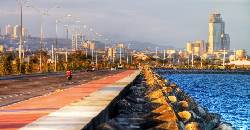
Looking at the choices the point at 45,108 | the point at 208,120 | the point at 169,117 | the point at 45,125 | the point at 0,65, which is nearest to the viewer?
the point at 45,125

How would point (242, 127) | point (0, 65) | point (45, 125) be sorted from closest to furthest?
point (45, 125) < point (242, 127) < point (0, 65)

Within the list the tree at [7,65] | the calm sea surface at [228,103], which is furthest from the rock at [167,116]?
the tree at [7,65]

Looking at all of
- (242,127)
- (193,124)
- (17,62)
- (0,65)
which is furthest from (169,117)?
(17,62)

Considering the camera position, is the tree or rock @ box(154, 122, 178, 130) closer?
rock @ box(154, 122, 178, 130)

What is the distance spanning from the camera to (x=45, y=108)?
2495cm

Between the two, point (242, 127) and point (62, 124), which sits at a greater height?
point (62, 124)

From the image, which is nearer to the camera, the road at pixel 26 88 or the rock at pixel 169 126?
the rock at pixel 169 126

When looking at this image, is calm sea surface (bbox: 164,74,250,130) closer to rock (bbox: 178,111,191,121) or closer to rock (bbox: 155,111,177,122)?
rock (bbox: 178,111,191,121)

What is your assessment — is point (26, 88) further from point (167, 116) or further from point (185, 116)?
point (167, 116)

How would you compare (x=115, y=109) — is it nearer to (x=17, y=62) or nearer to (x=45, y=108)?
(x=45, y=108)

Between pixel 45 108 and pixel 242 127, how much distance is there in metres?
20.9

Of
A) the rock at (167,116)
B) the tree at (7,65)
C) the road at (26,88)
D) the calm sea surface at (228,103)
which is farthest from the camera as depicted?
the tree at (7,65)

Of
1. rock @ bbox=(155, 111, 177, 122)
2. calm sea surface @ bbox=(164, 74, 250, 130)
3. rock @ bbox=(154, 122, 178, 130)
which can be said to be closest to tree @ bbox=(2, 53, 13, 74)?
calm sea surface @ bbox=(164, 74, 250, 130)

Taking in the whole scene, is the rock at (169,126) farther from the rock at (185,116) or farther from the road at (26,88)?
the road at (26,88)
